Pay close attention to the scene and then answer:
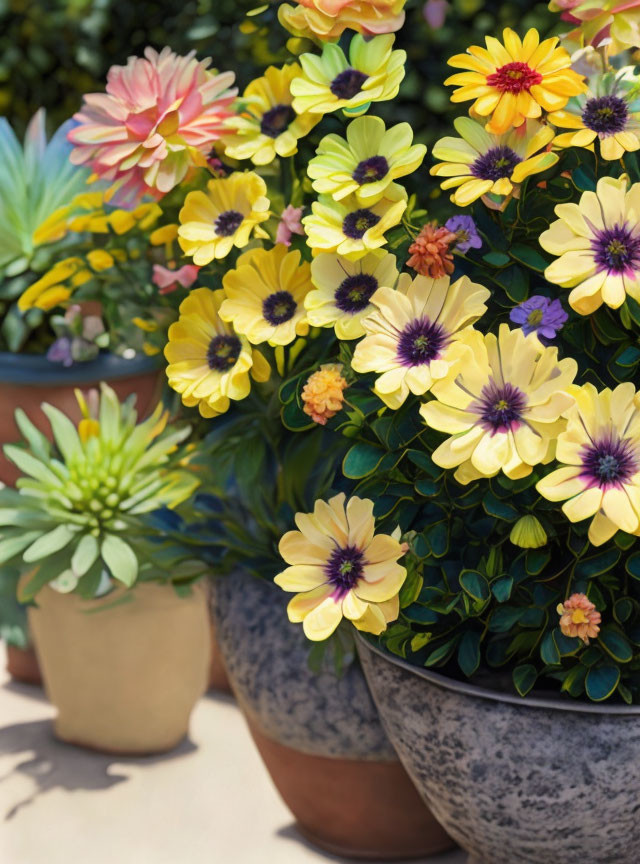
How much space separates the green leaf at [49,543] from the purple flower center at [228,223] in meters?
0.34

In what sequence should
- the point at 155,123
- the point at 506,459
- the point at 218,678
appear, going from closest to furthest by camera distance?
the point at 506,459, the point at 155,123, the point at 218,678

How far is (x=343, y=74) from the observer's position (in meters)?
0.74

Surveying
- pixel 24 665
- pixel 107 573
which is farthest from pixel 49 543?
pixel 24 665

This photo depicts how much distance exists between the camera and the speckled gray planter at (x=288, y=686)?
0.96 meters

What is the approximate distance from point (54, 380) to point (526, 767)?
0.71 meters

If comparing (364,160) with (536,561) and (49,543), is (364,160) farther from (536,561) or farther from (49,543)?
(49,543)

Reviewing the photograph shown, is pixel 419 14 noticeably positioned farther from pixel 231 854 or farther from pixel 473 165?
pixel 231 854

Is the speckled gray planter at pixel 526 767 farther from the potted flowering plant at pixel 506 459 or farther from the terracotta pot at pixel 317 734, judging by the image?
the terracotta pot at pixel 317 734

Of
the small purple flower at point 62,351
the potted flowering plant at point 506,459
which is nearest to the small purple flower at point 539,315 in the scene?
the potted flowering plant at point 506,459

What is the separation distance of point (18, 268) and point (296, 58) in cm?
43

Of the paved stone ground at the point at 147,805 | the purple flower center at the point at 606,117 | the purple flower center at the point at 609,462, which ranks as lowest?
the paved stone ground at the point at 147,805

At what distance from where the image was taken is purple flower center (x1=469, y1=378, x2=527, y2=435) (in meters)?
0.62

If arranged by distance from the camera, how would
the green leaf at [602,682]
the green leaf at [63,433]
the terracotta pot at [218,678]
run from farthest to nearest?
the terracotta pot at [218,678]
the green leaf at [63,433]
the green leaf at [602,682]

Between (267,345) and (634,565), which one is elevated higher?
(267,345)
